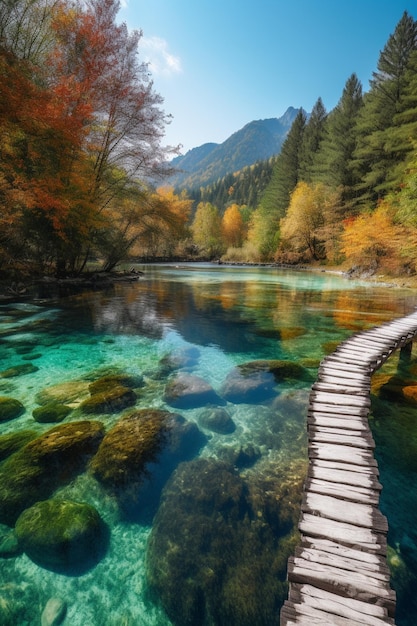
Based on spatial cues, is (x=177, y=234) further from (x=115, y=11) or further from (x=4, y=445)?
(x=4, y=445)

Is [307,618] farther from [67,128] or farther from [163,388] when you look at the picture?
[67,128]

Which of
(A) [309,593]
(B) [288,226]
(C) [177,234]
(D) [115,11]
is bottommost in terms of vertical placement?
(A) [309,593]

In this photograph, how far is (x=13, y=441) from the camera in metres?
4.43

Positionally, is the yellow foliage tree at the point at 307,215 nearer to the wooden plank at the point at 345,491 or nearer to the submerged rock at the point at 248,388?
the submerged rock at the point at 248,388

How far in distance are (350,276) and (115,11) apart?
26556 millimetres

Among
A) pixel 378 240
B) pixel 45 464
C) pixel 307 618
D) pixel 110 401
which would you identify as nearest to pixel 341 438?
pixel 307 618

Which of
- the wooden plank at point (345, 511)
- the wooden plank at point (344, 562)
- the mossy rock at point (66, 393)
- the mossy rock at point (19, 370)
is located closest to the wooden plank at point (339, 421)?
the wooden plank at point (345, 511)

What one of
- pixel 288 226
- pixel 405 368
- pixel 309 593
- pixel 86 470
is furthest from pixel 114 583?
pixel 288 226

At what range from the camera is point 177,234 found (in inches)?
858

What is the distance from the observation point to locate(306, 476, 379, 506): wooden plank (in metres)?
2.71

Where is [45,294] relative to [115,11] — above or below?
below

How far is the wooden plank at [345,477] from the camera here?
2869mm

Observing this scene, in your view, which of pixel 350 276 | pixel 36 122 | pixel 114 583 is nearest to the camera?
pixel 114 583

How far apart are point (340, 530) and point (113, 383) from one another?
5216 mm
